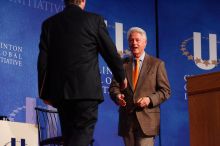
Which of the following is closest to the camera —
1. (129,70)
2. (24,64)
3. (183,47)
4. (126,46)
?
(129,70)

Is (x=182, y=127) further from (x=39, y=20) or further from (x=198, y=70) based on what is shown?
(x=39, y=20)

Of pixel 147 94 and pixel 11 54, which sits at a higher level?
pixel 11 54

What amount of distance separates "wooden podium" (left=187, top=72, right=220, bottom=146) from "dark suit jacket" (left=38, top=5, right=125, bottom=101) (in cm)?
111

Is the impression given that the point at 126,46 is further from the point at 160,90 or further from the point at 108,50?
the point at 108,50

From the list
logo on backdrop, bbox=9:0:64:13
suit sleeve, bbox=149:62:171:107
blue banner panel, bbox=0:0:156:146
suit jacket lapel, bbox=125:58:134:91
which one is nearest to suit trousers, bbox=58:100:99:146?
suit sleeve, bbox=149:62:171:107

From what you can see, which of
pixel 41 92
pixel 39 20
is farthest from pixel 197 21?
pixel 41 92

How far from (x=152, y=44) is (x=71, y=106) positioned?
4.08 meters

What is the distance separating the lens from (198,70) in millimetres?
7812

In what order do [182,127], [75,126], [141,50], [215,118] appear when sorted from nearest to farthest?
[75,126], [215,118], [141,50], [182,127]

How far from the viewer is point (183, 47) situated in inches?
306

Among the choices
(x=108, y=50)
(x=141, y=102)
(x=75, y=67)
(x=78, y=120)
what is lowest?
(x=78, y=120)

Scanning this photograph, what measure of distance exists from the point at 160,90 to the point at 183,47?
2937 mm

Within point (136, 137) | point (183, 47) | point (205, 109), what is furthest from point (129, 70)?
point (183, 47)

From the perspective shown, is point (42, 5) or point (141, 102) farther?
point (42, 5)
